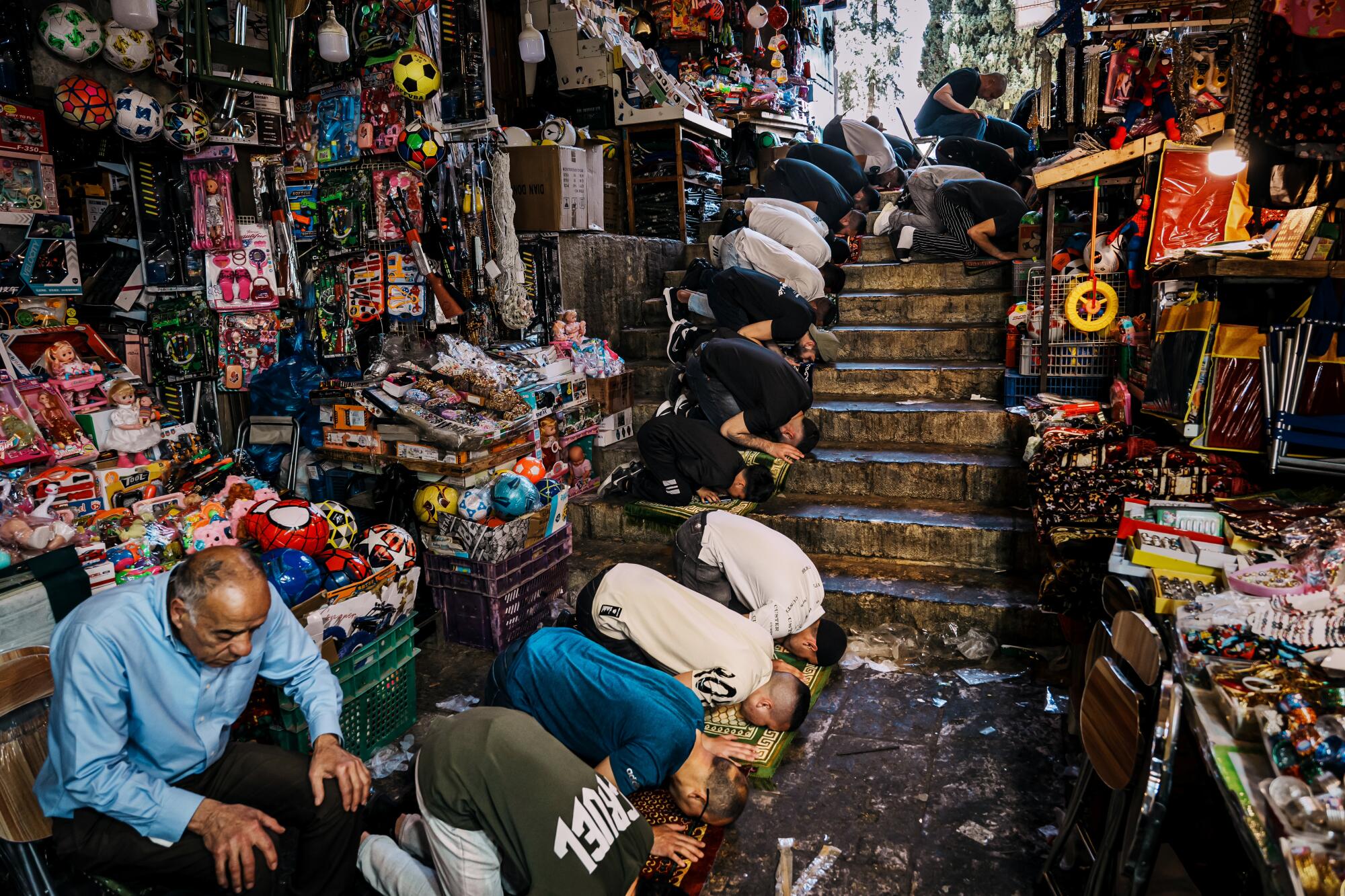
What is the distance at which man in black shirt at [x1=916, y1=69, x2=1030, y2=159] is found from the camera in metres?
10.1

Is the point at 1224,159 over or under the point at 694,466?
over

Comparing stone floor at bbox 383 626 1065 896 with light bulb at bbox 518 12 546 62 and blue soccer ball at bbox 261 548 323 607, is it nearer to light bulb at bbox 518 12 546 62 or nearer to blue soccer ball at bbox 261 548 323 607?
blue soccer ball at bbox 261 548 323 607

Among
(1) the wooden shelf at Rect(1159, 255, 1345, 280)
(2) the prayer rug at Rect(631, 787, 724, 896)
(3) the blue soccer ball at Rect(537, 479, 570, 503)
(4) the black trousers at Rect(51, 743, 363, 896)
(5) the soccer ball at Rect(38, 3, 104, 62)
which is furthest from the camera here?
(3) the blue soccer ball at Rect(537, 479, 570, 503)

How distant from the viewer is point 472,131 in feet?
20.2

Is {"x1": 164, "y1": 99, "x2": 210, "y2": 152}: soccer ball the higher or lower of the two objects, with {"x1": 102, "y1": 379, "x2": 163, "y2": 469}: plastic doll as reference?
higher

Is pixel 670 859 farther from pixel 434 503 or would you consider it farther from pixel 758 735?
pixel 434 503

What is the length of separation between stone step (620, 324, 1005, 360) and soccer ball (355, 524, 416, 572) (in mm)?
3801

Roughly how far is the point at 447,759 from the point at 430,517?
269 cm

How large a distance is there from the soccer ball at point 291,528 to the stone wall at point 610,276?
351 centimetres

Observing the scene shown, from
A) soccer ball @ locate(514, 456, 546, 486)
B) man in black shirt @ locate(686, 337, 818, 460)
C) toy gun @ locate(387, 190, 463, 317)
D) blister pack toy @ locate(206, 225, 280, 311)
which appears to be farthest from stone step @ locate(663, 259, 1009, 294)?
blister pack toy @ locate(206, 225, 280, 311)

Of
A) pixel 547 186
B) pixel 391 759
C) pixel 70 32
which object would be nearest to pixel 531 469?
pixel 391 759

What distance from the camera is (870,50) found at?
17422 mm

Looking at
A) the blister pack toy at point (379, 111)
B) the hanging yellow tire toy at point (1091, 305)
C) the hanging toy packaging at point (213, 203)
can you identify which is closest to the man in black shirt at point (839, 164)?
the hanging yellow tire toy at point (1091, 305)

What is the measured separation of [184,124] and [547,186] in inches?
104
